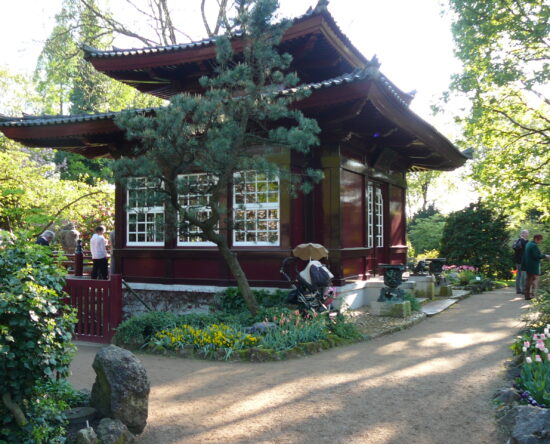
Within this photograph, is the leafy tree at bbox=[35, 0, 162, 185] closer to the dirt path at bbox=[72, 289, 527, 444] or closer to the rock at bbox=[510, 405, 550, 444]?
the dirt path at bbox=[72, 289, 527, 444]

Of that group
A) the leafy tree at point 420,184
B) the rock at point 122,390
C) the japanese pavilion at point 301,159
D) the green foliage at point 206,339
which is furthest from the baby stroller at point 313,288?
the leafy tree at point 420,184

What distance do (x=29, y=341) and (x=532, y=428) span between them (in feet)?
11.0

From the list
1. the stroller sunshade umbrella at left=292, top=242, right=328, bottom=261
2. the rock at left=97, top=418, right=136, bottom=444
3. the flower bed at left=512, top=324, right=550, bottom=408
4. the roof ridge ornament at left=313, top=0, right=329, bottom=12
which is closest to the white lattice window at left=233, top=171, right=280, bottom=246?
the stroller sunshade umbrella at left=292, top=242, right=328, bottom=261

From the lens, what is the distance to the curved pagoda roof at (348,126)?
26.0ft

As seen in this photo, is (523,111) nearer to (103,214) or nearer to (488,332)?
(488,332)

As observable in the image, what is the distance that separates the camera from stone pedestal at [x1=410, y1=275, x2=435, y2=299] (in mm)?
12219

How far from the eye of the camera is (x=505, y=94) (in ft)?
61.6

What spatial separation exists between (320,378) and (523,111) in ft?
57.0

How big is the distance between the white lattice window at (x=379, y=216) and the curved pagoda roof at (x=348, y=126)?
782 mm

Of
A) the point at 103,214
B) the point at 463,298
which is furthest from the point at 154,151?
the point at 103,214

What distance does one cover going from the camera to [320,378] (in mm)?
5520

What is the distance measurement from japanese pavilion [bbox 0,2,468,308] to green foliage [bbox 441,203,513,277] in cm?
715

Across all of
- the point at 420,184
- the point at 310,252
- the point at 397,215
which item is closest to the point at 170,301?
the point at 310,252

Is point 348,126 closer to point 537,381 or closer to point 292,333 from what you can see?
point 292,333
